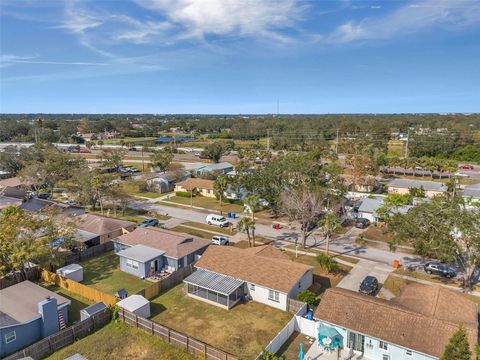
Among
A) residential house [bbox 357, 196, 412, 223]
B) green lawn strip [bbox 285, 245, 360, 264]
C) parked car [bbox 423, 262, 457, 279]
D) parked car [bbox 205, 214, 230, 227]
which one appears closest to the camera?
parked car [bbox 423, 262, 457, 279]

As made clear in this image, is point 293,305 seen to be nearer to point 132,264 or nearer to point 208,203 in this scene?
point 132,264

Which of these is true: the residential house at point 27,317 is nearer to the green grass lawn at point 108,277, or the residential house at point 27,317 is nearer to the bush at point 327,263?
the green grass lawn at point 108,277

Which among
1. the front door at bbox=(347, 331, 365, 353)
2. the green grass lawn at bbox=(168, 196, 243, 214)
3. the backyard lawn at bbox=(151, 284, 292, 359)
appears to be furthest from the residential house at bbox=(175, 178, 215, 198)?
the front door at bbox=(347, 331, 365, 353)

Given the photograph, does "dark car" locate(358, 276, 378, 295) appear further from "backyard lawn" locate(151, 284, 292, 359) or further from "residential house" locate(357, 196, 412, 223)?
"residential house" locate(357, 196, 412, 223)

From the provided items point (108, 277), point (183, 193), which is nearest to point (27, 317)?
point (108, 277)

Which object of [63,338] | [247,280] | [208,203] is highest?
[247,280]

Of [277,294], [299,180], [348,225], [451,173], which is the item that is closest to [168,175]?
[299,180]
